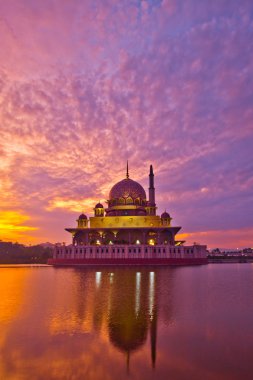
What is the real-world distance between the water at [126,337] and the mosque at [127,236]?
4940 cm

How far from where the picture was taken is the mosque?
249ft

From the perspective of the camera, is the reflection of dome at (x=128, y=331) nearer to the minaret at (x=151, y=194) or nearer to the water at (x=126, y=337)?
the water at (x=126, y=337)

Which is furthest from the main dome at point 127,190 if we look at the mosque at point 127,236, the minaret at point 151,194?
the minaret at point 151,194

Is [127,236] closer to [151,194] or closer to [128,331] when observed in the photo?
[151,194]

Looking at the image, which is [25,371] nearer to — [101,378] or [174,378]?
[101,378]

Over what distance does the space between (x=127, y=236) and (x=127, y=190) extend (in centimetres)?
1364

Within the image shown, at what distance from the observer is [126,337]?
50.2 ft

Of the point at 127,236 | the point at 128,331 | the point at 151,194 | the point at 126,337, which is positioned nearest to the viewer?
the point at 126,337

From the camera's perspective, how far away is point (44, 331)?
16.3 metres

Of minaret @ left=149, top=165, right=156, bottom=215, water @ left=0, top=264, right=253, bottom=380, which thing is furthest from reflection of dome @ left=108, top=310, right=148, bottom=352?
minaret @ left=149, top=165, right=156, bottom=215

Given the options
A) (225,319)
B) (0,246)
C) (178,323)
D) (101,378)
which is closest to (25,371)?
(101,378)

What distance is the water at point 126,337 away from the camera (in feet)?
37.6

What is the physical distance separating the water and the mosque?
162ft

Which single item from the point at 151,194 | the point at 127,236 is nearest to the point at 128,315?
the point at 127,236
